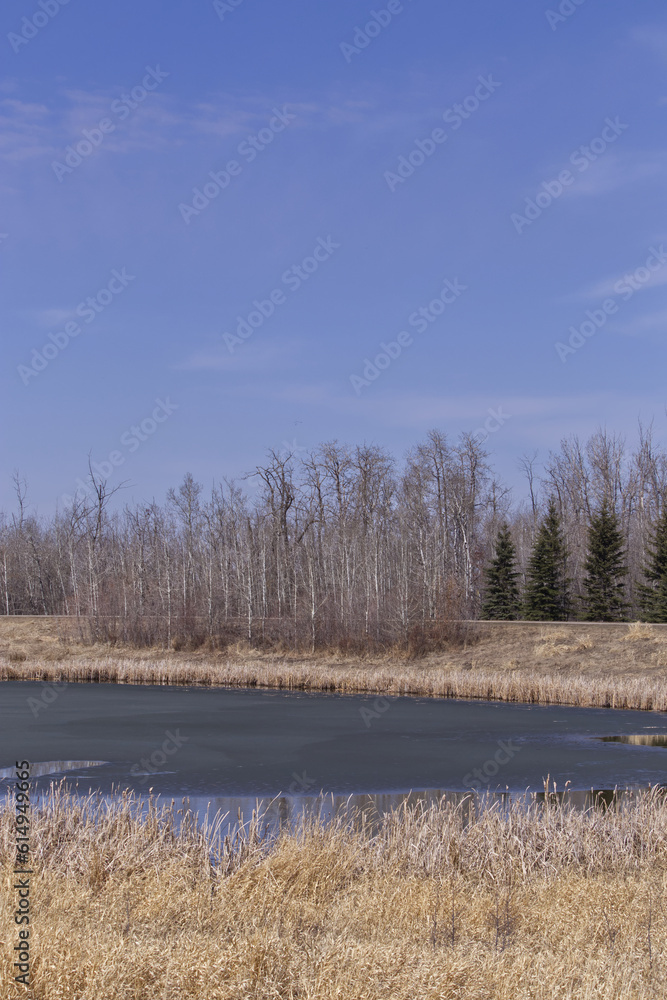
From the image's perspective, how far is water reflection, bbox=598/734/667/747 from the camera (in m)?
21.4

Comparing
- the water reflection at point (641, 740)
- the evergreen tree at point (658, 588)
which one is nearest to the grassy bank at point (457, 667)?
the evergreen tree at point (658, 588)

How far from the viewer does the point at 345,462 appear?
198 feet

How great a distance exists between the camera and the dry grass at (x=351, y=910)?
595 cm

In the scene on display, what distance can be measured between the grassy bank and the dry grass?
17.8m

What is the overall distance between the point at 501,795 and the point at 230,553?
49489mm

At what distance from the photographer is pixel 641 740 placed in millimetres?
21969

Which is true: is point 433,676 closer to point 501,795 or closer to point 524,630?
point 524,630

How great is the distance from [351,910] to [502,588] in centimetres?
4206
